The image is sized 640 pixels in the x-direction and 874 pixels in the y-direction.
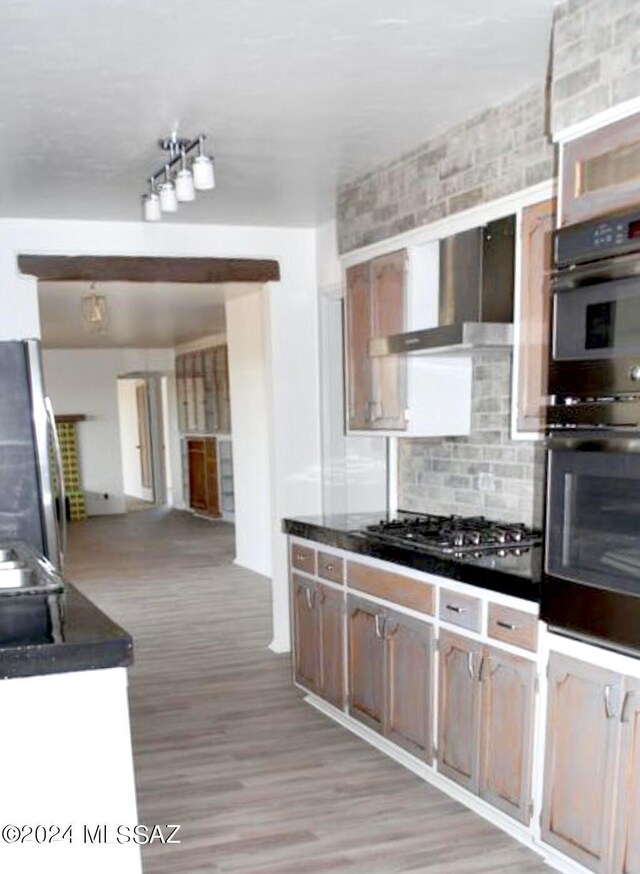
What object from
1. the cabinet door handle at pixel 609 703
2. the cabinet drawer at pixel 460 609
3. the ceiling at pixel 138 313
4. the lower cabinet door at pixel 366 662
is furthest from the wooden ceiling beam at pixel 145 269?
the cabinet door handle at pixel 609 703

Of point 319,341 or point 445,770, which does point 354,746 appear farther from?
point 319,341

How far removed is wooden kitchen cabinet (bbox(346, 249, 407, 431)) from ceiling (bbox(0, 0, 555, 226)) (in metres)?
0.51

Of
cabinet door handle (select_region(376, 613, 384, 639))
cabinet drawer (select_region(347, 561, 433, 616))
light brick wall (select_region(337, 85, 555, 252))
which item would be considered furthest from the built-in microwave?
cabinet door handle (select_region(376, 613, 384, 639))

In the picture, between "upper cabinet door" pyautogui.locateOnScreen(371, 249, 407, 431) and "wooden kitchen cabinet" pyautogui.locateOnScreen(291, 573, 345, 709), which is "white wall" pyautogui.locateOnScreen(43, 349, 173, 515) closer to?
"wooden kitchen cabinet" pyautogui.locateOnScreen(291, 573, 345, 709)

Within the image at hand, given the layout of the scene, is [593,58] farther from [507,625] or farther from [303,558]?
[303,558]

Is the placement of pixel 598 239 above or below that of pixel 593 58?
below

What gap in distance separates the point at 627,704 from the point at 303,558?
1.96 m

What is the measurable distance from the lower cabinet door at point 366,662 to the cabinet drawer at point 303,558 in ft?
1.26

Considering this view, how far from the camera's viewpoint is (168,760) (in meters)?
3.29

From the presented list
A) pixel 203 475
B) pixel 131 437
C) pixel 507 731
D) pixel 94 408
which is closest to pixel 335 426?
pixel 507 731

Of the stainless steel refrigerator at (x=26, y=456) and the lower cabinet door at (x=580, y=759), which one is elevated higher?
the stainless steel refrigerator at (x=26, y=456)

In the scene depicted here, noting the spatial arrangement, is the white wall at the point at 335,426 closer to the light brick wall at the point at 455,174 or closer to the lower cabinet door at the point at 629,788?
the light brick wall at the point at 455,174

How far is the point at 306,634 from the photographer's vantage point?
3.82 m

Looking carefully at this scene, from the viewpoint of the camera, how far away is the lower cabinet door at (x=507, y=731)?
2447mm
